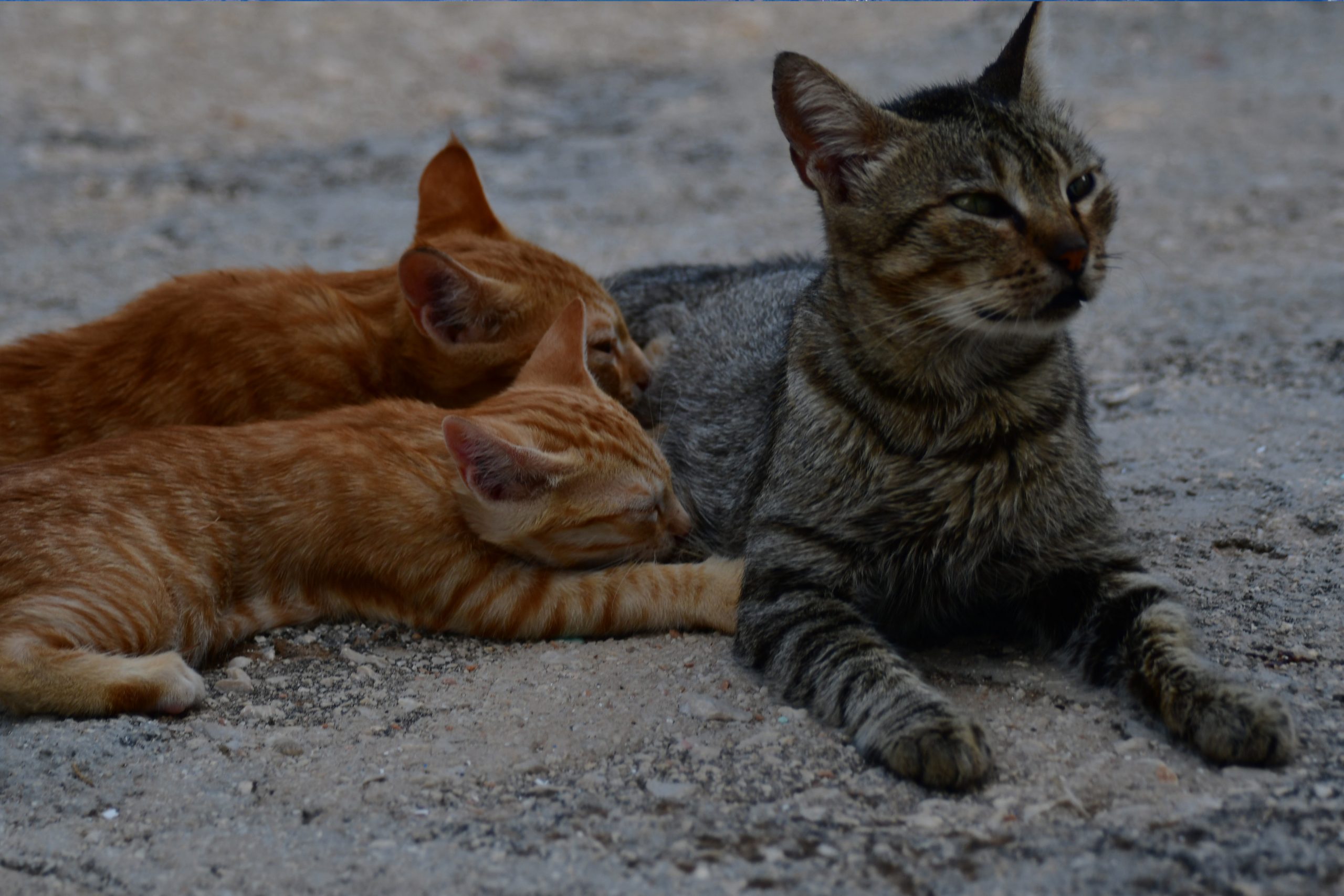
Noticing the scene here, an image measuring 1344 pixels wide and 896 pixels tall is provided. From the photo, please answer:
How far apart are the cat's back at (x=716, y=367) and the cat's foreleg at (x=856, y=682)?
0.70 m

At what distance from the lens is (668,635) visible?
13.4ft

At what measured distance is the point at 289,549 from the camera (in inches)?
161

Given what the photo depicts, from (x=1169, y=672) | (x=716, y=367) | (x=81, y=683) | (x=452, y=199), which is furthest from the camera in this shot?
(x=452, y=199)

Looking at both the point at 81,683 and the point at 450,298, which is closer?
the point at 81,683

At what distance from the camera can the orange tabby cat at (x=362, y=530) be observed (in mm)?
3791

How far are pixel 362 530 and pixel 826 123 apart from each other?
1.91m

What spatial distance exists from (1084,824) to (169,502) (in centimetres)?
281

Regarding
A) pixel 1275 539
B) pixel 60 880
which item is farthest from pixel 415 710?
pixel 1275 539

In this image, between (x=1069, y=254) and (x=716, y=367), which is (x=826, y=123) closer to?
(x=1069, y=254)

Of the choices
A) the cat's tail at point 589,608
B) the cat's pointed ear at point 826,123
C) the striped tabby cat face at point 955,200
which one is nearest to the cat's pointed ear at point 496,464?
the cat's tail at point 589,608

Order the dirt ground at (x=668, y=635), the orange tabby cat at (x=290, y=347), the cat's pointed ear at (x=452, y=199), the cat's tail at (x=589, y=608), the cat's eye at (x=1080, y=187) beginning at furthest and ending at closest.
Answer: the cat's pointed ear at (x=452, y=199) < the orange tabby cat at (x=290, y=347) < the cat's tail at (x=589, y=608) < the cat's eye at (x=1080, y=187) < the dirt ground at (x=668, y=635)

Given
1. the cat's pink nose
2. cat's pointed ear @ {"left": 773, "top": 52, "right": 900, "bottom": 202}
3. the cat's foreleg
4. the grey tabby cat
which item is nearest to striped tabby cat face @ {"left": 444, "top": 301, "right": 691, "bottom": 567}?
the grey tabby cat

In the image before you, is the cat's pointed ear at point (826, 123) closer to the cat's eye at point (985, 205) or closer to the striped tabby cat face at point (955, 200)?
the striped tabby cat face at point (955, 200)

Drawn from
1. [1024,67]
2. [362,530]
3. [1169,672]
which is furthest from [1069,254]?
[362,530]
